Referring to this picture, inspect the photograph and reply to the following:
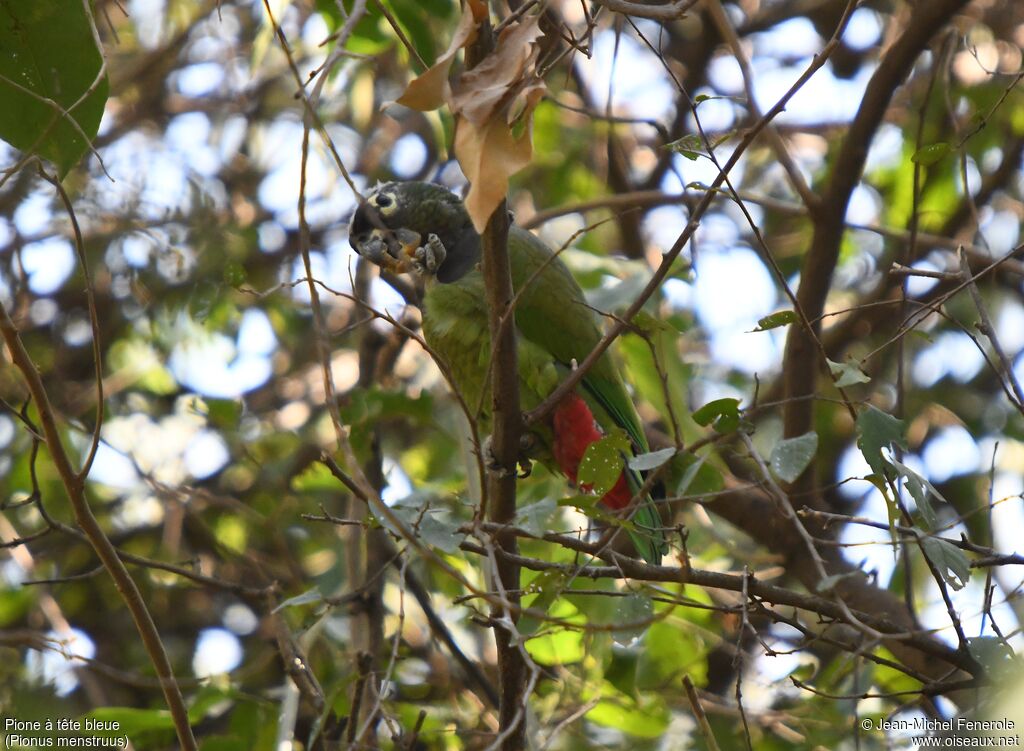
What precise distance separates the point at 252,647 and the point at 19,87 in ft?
9.39

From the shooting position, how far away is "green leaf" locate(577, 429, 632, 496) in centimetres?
200

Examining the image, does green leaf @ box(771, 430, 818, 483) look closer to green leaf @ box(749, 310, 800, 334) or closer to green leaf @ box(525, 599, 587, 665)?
green leaf @ box(749, 310, 800, 334)

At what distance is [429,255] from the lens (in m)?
3.27

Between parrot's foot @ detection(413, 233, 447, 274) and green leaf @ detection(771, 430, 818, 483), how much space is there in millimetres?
1600

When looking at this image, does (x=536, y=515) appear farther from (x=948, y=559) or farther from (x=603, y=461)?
(x=948, y=559)

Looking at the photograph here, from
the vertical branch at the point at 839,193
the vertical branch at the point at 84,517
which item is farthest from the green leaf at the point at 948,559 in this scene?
the vertical branch at the point at 84,517

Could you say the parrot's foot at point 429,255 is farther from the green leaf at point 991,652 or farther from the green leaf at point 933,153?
the green leaf at point 991,652

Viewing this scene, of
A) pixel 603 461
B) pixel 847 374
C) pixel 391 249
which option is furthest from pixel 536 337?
pixel 847 374

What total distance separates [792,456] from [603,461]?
14.0 inches

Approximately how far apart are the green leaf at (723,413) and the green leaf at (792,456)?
0.10 meters

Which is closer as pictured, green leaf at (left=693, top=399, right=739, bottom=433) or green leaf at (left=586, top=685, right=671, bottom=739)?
green leaf at (left=693, top=399, right=739, bottom=433)

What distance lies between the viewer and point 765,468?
1.83 metres

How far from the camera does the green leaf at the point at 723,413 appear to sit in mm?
1894

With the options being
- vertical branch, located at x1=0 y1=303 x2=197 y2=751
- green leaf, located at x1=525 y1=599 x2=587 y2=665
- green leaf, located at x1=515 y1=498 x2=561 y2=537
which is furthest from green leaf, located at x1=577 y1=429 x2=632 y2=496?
green leaf, located at x1=525 y1=599 x2=587 y2=665
